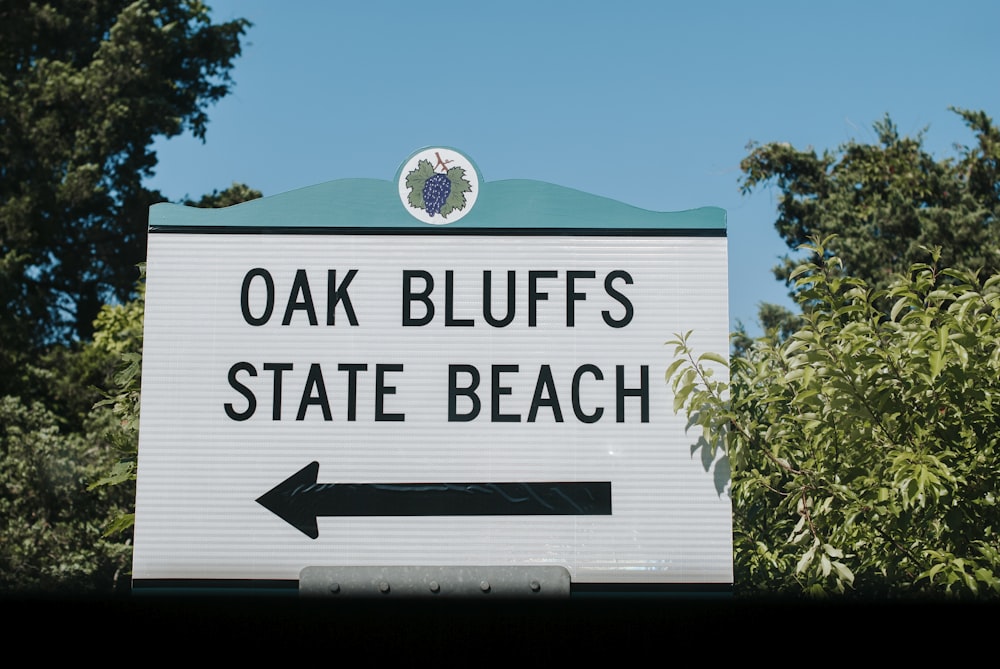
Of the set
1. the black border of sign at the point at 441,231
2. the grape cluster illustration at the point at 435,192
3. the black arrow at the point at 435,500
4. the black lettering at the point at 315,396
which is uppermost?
the grape cluster illustration at the point at 435,192

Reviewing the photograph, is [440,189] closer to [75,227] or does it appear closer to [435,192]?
[435,192]

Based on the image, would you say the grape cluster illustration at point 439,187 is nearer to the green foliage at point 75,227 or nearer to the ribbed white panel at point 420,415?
the ribbed white panel at point 420,415

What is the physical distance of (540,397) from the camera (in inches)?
207

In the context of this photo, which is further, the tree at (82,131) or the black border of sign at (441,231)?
the tree at (82,131)

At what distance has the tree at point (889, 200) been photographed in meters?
22.4

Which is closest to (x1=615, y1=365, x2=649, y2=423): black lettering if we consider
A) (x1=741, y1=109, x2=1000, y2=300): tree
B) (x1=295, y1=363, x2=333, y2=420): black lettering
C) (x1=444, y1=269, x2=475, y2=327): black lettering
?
(x1=444, y1=269, x2=475, y2=327): black lettering

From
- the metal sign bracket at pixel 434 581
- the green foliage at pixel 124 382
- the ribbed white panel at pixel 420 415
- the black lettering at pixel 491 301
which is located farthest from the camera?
the green foliage at pixel 124 382

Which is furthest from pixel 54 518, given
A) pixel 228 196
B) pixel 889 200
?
pixel 889 200

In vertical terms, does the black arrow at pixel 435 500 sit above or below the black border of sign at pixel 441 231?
below

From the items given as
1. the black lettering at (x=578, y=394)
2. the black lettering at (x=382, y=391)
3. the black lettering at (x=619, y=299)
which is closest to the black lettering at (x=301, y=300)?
the black lettering at (x=382, y=391)

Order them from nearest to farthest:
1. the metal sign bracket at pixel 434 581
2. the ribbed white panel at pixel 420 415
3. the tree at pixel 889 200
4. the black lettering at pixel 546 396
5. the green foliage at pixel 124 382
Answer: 1. the metal sign bracket at pixel 434 581
2. the ribbed white panel at pixel 420 415
3. the black lettering at pixel 546 396
4. the green foliage at pixel 124 382
5. the tree at pixel 889 200

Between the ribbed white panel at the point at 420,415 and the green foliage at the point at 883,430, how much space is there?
1.08 feet

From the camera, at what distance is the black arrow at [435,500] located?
5145 mm

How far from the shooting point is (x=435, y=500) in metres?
5.16
